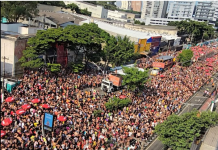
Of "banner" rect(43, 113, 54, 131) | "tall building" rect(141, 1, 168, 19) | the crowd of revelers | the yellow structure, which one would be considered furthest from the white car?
"tall building" rect(141, 1, 168, 19)

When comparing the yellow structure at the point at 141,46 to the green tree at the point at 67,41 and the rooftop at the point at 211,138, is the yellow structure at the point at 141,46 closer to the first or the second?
the green tree at the point at 67,41

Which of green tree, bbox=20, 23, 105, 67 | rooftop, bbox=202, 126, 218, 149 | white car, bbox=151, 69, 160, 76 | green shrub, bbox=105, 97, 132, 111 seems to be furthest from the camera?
white car, bbox=151, 69, 160, 76

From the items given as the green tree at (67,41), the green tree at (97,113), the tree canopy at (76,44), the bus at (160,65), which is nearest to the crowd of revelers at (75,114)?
the green tree at (97,113)

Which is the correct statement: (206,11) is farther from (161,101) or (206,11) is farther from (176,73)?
(161,101)

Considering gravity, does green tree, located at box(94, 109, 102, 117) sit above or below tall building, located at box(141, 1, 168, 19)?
below

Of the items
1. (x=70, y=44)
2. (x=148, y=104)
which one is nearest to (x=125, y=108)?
(x=148, y=104)

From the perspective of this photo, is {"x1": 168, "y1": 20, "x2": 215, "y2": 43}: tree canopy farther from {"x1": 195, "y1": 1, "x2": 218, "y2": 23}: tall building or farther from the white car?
{"x1": 195, "y1": 1, "x2": 218, "y2": 23}: tall building

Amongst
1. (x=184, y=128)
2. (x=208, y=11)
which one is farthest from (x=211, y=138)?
(x=208, y=11)
